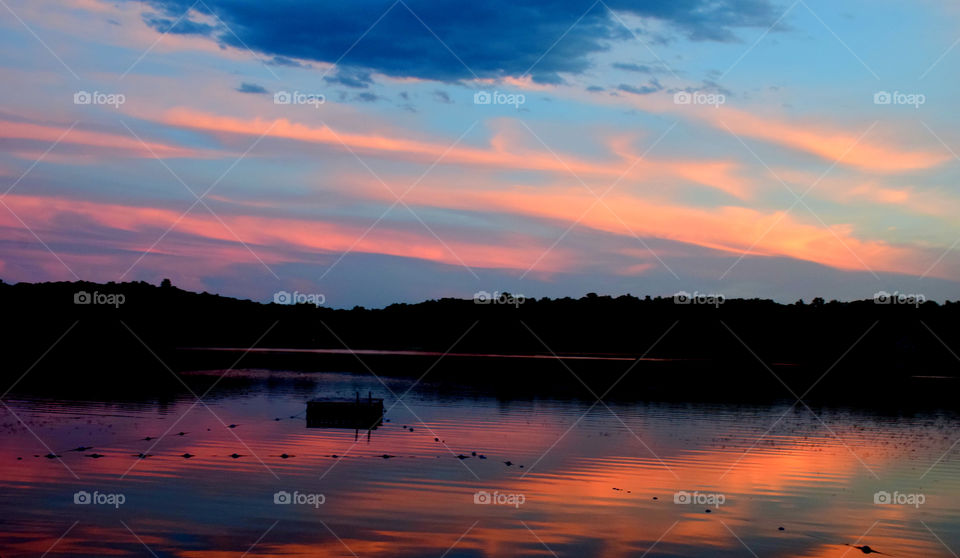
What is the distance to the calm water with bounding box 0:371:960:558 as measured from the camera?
74.8 feet

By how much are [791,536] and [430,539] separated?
976 centimetres

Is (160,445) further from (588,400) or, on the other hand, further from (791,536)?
(588,400)

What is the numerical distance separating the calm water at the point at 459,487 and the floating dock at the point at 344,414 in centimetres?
117

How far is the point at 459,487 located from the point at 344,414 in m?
18.4

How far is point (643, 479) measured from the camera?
3325cm

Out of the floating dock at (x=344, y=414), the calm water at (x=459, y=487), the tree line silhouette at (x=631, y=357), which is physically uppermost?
the tree line silhouette at (x=631, y=357)

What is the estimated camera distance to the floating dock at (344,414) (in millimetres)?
46875

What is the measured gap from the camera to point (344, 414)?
156 feet

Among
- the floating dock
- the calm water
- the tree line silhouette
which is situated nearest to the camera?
the calm water

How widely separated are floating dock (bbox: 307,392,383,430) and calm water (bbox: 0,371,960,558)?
46.1 inches

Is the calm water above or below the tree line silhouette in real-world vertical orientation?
below

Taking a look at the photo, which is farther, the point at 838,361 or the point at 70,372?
the point at 838,361

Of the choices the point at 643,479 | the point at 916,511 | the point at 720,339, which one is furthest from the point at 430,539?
the point at 720,339

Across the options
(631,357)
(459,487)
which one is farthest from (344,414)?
(631,357)
